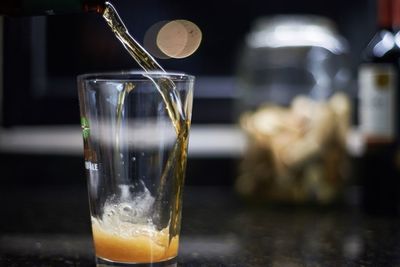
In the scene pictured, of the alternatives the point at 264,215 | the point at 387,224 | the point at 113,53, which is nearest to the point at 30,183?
the point at 113,53

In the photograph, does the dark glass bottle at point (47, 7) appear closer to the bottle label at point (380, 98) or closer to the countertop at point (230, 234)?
the countertop at point (230, 234)

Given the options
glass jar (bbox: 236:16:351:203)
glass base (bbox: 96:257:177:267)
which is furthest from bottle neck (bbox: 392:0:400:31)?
glass base (bbox: 96:257:177:267)

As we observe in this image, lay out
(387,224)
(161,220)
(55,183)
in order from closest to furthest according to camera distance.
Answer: (161,220) < (387,224) < (55,183)

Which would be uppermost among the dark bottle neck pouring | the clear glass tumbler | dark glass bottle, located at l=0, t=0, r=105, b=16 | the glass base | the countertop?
the dark bottle neck pouring

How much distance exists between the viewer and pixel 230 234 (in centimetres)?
80

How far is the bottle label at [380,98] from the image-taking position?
3.08 feet

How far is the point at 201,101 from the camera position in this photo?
1356 millimetres

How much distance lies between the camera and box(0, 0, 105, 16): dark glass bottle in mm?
579

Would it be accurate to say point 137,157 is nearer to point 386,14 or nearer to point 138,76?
point 138,76

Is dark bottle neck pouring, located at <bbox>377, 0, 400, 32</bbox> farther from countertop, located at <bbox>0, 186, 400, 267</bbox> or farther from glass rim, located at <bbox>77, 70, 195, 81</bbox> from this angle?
glass rim, located at <bbox>77, 70, 195, 81</bbox>

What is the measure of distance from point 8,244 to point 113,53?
66 cm

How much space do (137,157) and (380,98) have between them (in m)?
0.50

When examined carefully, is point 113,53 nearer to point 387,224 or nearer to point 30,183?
point 30,183

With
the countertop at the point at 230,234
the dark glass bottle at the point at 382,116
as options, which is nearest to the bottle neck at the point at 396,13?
the dark glass bottle at the point at 382,116
